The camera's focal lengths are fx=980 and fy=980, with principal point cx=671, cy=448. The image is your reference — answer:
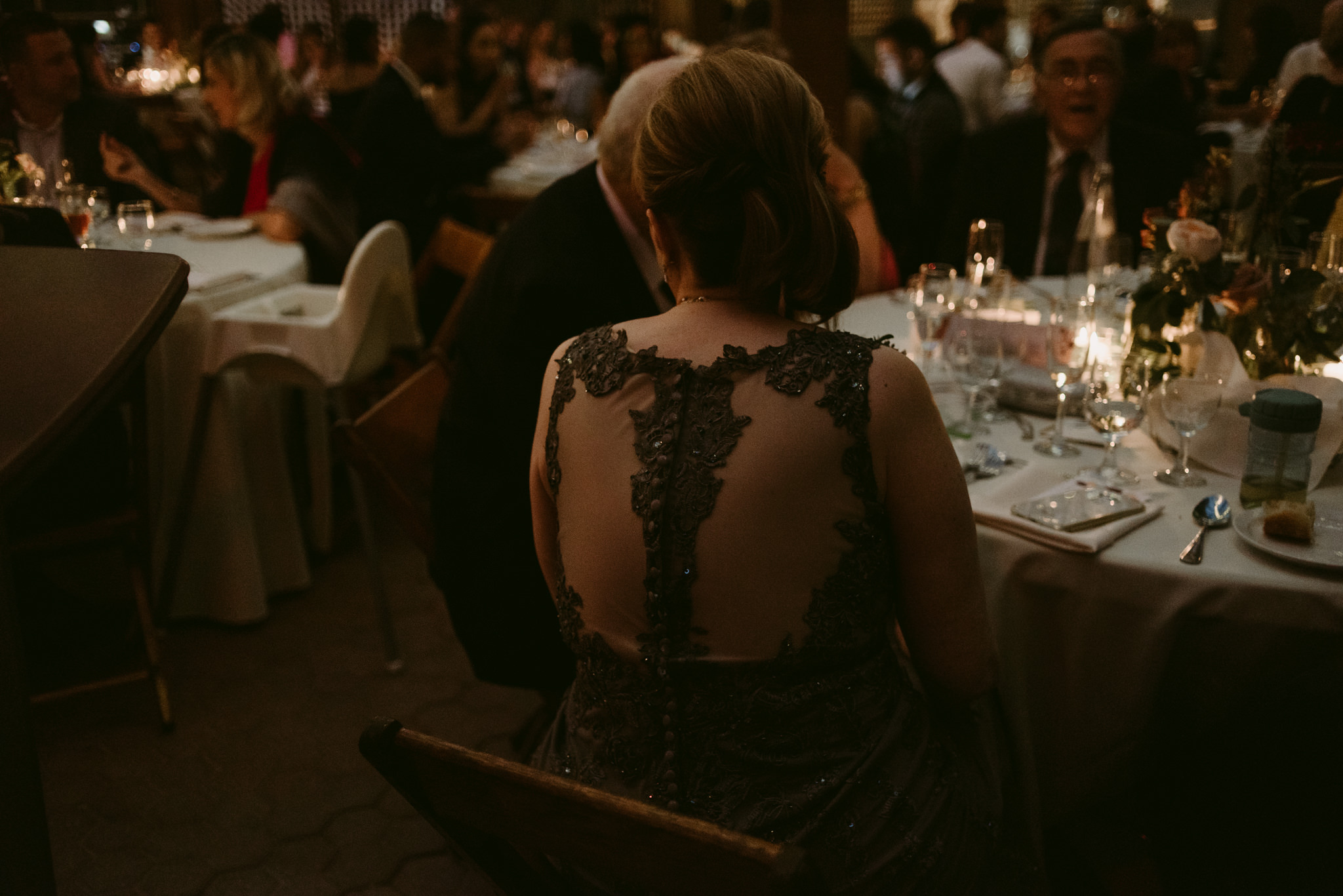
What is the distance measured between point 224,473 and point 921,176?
13.1ft

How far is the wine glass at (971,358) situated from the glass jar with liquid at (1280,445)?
448 mm

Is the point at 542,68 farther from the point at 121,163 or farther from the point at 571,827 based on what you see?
the point at 571,827

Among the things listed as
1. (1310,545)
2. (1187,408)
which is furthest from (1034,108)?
(1310,545)

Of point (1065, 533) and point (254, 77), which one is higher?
point (254, 77)

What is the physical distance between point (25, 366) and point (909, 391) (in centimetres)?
92

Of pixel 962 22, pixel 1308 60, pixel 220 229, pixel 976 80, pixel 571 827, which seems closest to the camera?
pixel 571 827

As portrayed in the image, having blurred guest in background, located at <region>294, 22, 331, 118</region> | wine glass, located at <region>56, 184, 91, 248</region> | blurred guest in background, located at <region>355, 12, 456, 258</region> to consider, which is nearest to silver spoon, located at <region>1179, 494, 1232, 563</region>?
wine glass, located at <region>56, 184, 91, 248</region>

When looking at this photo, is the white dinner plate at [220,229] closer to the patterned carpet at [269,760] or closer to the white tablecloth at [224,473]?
the white tablecloth at [224,473]

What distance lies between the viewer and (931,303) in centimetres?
229

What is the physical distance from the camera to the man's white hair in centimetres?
191

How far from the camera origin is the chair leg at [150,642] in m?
2.57

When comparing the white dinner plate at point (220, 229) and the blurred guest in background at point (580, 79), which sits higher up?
the blurred guest in background at point (580, 79)

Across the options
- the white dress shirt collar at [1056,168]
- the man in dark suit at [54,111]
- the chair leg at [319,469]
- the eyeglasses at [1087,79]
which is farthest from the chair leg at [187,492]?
the eyeglasses at [1087,79]

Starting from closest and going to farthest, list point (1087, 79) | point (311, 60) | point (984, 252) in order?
point (984, 252) → point (1087, 79) → point (311, 60)
